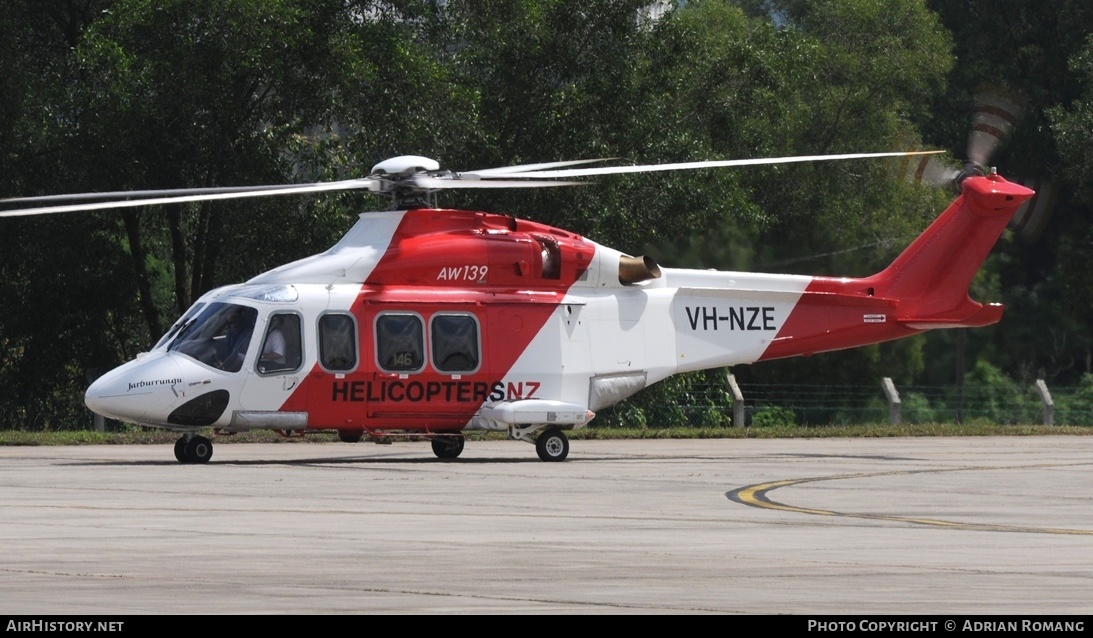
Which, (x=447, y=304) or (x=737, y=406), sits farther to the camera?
(x=737, y=406)

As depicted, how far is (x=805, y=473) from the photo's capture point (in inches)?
823

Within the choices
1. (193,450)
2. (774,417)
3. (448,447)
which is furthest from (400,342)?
(774,417)

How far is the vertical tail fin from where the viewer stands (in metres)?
26.5

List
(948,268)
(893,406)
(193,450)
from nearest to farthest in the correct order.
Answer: (193,450) → (948,268) → (893,406)

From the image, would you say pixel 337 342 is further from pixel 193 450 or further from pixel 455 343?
pixel 193 450

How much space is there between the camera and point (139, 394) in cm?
2147

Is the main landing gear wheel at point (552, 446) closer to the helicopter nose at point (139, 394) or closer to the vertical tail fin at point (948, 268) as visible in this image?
the helicopter nose at point (139, 394)

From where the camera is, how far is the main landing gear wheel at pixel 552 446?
2331 centimetres

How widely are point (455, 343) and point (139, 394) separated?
13.7 ft

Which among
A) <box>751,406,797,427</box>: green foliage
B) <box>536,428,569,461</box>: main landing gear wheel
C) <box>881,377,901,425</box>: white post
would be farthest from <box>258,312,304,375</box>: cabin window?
<box>751,406,797,427</box>: green foliage

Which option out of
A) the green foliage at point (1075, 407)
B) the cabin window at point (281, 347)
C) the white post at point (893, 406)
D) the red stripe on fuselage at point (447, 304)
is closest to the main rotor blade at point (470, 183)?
the red stripe on fuselage at point (447, 304)

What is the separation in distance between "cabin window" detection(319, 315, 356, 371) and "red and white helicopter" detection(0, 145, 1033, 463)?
0.06ft

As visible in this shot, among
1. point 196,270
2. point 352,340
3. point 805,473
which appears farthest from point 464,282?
point 196,270

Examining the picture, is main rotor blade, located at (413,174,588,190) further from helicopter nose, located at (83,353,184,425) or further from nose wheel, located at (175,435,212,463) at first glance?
nose wheel, located at (175,435,212,463)
